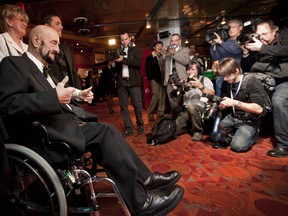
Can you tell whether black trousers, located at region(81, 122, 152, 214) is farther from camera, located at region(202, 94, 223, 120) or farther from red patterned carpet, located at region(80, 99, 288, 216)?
camera, located at region(202, 94, 223, 120)

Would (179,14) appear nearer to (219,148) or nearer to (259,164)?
(219,148)

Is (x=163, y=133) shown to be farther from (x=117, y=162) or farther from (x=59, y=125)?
(x=59, y=125)

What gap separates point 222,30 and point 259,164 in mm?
1865

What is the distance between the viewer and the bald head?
1339mm

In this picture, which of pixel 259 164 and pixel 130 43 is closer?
pixel 259 164

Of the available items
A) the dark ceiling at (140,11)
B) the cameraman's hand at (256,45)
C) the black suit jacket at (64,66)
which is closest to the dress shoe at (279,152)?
the cameraman's hand at (256,45)

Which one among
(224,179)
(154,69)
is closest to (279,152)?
(224,179)

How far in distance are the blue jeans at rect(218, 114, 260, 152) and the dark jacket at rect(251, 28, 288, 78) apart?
61 cm

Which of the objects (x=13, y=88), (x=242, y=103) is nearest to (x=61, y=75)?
(x=13, y=88)

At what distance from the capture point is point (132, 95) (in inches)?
130

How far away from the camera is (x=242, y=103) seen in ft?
7.41

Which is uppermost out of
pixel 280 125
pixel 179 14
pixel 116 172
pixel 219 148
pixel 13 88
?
pixel 179 14

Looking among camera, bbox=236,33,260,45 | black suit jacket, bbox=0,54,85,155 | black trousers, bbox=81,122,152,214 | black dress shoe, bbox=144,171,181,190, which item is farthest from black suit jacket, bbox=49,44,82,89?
camera, bbox=236,33,260,45

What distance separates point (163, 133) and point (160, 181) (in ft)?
4.83
